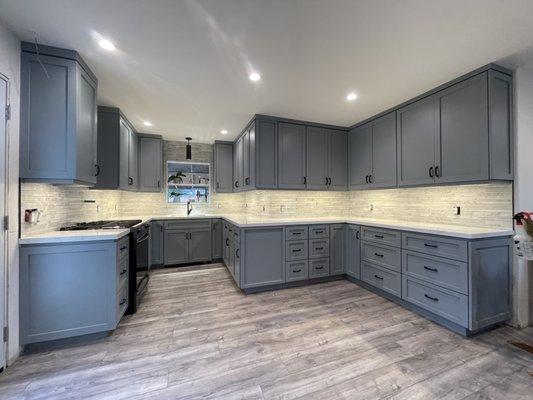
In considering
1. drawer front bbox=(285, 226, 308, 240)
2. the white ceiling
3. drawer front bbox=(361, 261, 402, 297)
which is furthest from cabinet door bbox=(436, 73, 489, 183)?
drawer front bbox=(285, 226, 308, 240)

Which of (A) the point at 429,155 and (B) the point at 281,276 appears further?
(B) the point at 281,276

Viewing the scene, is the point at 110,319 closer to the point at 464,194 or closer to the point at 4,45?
the point at 4,45

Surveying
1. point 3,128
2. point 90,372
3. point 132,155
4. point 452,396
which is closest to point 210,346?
point 90,372

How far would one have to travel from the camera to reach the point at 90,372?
1673 mm

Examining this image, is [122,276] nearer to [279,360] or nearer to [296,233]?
[279,360]

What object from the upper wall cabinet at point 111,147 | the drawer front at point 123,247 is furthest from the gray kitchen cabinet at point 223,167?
the drawer front at point 123,247

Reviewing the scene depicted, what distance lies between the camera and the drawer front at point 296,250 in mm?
3246

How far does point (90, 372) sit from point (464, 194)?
3.96 meters

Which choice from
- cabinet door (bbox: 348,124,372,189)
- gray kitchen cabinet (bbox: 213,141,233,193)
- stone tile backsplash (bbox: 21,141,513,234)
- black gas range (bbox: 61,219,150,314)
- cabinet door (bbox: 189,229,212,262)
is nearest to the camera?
stone tile backsplash (bbox: 21,141,513,234)

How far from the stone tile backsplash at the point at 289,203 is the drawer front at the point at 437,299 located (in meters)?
0.90

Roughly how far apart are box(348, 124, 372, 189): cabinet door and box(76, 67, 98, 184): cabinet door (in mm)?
3589

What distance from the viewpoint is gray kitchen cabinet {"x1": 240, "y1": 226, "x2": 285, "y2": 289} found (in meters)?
3.04

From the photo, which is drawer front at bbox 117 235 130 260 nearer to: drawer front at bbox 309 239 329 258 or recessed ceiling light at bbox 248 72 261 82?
recessed ceiling light at bbox 248 72 261 82

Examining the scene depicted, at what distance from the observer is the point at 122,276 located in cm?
232
